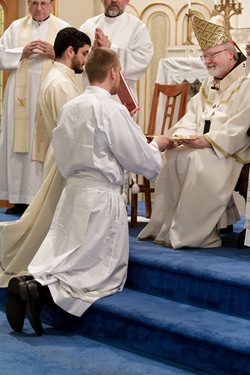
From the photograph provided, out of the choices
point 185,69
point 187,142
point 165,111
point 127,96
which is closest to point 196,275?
point 187,142

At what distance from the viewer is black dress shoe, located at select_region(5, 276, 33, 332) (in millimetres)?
4988

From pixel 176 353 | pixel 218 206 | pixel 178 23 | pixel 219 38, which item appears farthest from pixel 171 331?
pixel 178 23

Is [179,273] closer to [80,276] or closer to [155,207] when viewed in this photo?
[80,276]

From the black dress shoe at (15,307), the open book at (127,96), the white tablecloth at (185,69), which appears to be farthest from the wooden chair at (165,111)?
the black dress shoe at (15,307)

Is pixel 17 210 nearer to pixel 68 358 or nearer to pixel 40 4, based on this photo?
pixel 40 4

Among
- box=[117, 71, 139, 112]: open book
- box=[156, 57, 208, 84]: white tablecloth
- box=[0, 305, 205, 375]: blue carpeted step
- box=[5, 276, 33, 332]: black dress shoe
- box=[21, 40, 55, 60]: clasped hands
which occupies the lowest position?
box=[0, 305, 205, 375]: blue carpeted step

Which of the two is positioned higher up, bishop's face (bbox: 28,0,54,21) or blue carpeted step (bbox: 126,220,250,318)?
bishop's face (bbox: 28,0,54,21)

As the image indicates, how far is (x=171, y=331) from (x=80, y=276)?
2.52ft

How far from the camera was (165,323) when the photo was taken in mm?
4648

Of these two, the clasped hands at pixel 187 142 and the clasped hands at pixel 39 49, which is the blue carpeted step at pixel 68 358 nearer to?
the clasped hands at pixel 187 142

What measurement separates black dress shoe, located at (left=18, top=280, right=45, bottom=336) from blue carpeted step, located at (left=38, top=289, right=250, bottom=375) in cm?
31

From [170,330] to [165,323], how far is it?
6cm

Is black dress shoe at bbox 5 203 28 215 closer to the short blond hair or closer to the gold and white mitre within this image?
the gold and white mitre

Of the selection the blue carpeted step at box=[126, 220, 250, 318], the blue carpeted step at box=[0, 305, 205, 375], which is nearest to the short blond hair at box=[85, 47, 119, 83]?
the blue carpeted step at box=[126, 220, 250, 318]
